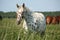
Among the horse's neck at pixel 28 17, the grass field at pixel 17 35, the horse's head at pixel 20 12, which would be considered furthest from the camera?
the horse's neck at pixel 28 17

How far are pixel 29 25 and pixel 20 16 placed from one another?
453mm

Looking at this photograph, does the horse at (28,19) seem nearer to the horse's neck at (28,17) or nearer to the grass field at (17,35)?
the horse's neck at (28,17)

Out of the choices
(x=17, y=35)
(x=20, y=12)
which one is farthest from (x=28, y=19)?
(x=17, y=35)

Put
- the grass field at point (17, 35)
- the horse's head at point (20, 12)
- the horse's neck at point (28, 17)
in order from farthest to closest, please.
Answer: the horse's neck at point (28, 17) < the horse's head at point (20, 12) < the grass field at point (17, 35)

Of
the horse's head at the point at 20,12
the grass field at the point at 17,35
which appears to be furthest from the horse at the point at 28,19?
the grass field at the point at 17,35

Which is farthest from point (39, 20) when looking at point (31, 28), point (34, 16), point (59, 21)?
point (59, 21)

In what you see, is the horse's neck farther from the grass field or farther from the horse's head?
the grass field

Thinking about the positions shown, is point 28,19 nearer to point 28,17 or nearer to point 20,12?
point 28,17

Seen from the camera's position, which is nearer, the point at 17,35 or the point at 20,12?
the point at 17,35

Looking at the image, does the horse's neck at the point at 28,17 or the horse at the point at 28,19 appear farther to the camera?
the horse's neck at the point at 28,17

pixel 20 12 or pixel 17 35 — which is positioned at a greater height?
pixel 20 12

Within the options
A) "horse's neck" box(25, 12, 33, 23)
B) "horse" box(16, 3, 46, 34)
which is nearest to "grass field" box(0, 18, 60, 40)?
"horse" box(16, 3, 46, 34)

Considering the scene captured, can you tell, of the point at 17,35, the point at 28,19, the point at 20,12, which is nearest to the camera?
the point at 17,35

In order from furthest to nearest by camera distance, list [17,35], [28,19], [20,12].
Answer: [28,19] → [20,12] → [17,35]
